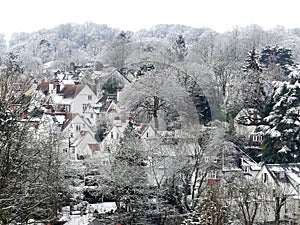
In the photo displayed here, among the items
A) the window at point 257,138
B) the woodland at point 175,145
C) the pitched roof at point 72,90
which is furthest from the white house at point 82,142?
the window at point 257,138

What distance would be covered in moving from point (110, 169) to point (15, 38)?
47.8 meters

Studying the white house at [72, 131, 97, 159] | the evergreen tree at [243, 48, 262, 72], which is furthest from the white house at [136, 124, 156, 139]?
the evergreen tree at [243, 48, 262, 72]

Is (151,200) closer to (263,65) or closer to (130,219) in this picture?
(130,219)

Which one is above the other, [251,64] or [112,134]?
[251,64]

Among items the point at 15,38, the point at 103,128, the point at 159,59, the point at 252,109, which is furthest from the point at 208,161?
the point at 15,38

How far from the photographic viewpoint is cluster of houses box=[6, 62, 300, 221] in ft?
37.3

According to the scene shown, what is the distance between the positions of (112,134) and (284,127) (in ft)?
14.5

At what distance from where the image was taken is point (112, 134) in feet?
43.5

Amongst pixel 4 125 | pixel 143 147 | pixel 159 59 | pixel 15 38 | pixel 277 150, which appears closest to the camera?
pixel 4 125

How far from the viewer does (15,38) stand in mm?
55812

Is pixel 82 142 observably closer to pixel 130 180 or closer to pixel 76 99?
pixel 76 99

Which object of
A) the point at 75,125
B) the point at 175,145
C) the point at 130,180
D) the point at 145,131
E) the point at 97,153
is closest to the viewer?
the point at 130,180

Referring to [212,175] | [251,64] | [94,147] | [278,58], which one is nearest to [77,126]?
[94,147]

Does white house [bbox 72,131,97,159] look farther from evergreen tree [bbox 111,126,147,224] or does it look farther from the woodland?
evergreen tree [bbox 111,126,147,224]
